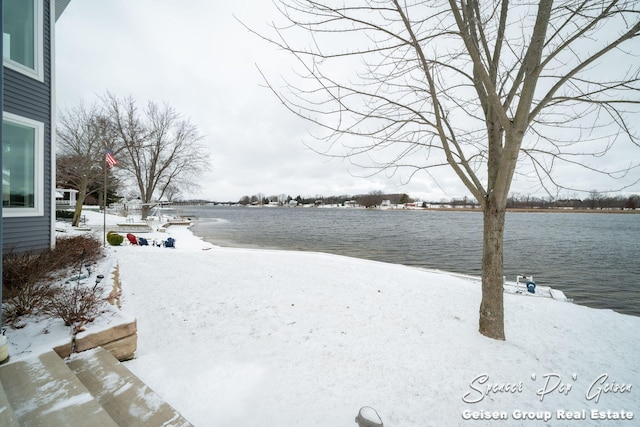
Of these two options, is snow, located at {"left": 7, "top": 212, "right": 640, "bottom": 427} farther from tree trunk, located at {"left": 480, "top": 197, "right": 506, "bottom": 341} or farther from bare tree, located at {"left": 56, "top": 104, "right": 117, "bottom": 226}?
bare tree, located at {"left": 56, "top": 104, "right": 117, "bottom": 226}

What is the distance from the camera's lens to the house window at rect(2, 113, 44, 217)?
20.7 feet

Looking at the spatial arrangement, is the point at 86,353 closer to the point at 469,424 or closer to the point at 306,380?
the point at 306,380

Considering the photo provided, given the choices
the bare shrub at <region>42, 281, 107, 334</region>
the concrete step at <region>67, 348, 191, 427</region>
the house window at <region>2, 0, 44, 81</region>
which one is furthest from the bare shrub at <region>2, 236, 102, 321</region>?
the house window at <region>2, 0, 44, 81</region>

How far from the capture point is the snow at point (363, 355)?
3.11 meters

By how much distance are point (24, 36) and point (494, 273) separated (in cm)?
1191

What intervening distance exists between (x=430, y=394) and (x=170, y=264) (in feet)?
28.3

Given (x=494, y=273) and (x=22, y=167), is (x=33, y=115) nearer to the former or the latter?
(x=22, y=167)

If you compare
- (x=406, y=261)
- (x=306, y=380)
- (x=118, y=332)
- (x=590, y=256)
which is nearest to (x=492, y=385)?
(x=306, y=380)

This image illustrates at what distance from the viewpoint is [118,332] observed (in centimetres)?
345

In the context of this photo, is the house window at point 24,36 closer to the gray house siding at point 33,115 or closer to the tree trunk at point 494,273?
the gray house siding at point 33,115

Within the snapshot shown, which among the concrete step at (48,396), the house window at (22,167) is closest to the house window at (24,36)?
the house window at (22,167)

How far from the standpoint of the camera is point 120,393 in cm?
251

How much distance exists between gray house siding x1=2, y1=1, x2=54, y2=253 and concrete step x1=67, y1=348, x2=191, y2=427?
15.8 feet

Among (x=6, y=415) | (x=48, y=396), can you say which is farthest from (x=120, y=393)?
(x=6, y=415)
